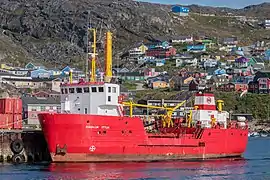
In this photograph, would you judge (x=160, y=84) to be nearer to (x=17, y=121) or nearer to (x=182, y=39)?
(x=182, y=39)

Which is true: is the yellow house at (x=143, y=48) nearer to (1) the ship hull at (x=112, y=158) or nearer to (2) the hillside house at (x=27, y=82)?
(2) the hillside house at (x=27, y=82)

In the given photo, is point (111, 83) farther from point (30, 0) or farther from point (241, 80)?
point (30, 0)

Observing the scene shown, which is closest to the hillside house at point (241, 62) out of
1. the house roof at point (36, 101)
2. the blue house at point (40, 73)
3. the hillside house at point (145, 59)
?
the hillside house at point (145, 59)

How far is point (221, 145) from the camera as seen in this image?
189 ft

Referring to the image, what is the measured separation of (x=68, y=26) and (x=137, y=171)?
5448 inches

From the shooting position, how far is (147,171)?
1790 inches

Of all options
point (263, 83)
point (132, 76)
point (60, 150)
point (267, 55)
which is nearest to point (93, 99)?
point (60, 150)

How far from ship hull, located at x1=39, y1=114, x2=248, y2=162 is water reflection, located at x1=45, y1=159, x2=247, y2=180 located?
93 centimetres

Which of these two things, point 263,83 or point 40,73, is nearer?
point 263,83

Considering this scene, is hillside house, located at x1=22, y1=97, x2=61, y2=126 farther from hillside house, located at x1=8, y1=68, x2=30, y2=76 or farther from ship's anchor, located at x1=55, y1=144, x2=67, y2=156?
hillside house, located at x1=8, y1=68, x2=30, y2=76

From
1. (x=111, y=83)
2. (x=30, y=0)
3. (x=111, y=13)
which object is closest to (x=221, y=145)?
(x=111, y=83)

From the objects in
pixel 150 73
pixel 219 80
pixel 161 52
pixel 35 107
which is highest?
pixel 161 52

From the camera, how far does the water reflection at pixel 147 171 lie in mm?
42966

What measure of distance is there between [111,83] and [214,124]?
11873 mm
